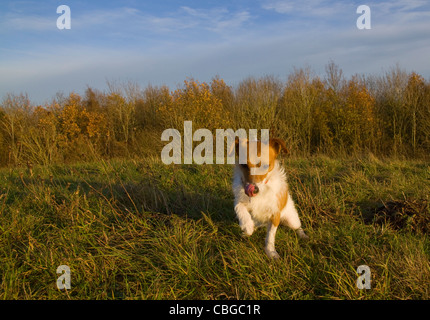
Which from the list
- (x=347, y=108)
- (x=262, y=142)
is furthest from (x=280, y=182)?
(x=347, y=108)

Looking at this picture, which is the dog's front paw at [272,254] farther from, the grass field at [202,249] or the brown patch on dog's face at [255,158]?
the brown patch on dog's face at [255,158]

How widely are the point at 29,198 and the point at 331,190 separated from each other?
5291 mm

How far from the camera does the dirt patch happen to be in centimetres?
452

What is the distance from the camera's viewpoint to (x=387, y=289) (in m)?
3.20

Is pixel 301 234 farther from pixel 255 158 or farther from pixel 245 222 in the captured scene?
pixel 255 158

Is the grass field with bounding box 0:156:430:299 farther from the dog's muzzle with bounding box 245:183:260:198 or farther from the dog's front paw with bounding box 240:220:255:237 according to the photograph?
the dog's muzzle with bounding box 245:183:260:198

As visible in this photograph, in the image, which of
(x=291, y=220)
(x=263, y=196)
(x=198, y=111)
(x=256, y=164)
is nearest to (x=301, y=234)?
(x=291, y=220)

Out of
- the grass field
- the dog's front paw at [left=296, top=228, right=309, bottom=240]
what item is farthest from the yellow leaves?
the dog's front paw at [left=296, top=228, right=309, bottom=240]

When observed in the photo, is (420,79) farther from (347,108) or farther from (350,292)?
(350,292)

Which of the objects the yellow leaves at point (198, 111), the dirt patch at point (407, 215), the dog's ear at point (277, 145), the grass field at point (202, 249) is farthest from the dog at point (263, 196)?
the yellow leaves at point (198, 111)

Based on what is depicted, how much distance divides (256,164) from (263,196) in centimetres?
54

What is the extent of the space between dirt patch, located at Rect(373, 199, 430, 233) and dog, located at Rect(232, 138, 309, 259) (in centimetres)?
129

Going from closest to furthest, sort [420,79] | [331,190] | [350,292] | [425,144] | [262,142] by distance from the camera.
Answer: [350,292], [262,142], [331,190], [425,144], [420,79]

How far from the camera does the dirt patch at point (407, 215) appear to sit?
4523 mm
